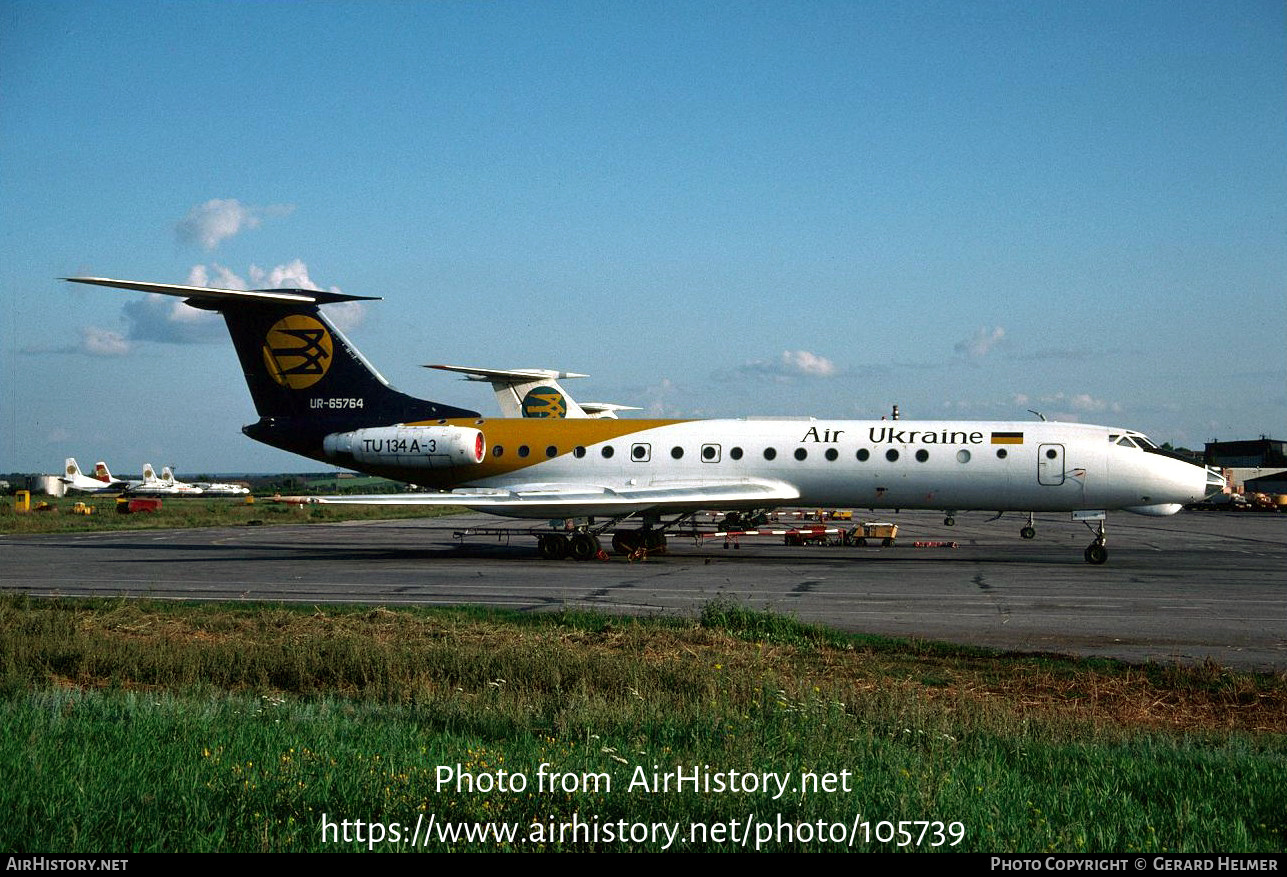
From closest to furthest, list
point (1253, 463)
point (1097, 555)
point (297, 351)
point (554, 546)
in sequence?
point (1097, 555) < point (554, 546) < point (297, 351) < point (1253, 463)

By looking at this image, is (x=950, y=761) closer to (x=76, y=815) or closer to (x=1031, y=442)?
(x=76, y=815)

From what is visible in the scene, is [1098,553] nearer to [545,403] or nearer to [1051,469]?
[1051,469]

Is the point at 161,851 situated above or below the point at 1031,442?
below

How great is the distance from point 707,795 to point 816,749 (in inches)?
48.3

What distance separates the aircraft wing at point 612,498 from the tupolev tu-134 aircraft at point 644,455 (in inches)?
2.0

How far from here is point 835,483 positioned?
84.3 feet

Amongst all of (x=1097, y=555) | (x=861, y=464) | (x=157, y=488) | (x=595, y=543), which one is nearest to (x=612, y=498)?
(x=595, y=543)

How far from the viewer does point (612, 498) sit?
2516cm

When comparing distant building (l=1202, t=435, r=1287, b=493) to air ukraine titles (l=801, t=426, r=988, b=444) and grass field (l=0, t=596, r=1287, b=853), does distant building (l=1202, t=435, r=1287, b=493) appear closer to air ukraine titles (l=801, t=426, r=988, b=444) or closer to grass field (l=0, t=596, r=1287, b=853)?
air ukraine titles (l=801, t=426, r=988, b=444)

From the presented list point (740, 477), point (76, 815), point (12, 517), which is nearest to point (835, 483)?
point (740, 477)

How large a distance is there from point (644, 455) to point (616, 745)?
20.0 meters

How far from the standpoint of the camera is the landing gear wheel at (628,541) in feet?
86.5

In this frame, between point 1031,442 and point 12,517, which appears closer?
point 1031,442

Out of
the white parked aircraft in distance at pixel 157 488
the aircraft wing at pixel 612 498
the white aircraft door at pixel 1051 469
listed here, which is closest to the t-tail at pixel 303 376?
the aircraft wing at pixel 612 498
